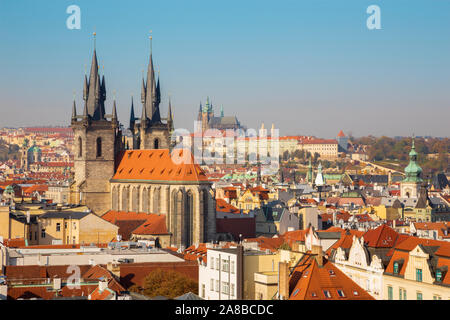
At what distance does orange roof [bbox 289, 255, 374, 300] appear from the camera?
29594mm

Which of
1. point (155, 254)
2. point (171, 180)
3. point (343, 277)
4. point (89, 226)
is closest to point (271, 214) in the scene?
point (171, 180)

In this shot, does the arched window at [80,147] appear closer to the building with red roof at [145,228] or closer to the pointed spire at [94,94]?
the pointed spire at [94,94]

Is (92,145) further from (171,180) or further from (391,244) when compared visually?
(391,244)

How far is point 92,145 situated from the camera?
88.8 meters

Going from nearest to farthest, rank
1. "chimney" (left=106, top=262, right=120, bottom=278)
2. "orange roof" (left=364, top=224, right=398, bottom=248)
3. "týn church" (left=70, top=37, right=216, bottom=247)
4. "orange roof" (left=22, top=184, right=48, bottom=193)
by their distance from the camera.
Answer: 1. "chimney" (left=106, top=262, right=120, bottom=278)
2. "orange roof" (left=364, top=224, right=398, bottom=248)
3. "týn church" (left=70, top=37, right=216, bottom=247)
4. "orange roof" (left=22, top=184, right=48, bottom=193)

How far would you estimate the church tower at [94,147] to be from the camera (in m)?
88.3

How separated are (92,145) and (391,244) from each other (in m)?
50.8

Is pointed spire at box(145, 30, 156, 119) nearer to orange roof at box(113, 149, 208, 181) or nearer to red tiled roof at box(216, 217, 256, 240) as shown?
orange roof at box(113, 149, 208, 181)

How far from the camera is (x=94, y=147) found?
88.9m

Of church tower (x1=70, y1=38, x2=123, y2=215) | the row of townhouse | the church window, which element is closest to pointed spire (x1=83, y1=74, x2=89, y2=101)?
church tower (x1=70, y1=38, x2=123, y2=215)

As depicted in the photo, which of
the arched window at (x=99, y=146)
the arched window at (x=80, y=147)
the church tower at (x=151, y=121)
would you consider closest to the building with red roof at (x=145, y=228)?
the arched window at (x=99, y=146)

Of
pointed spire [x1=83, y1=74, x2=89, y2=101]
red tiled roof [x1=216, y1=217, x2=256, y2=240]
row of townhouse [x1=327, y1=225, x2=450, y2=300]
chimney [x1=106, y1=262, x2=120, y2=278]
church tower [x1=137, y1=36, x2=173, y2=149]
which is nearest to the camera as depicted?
row of townhouse [x1=327, y1=225, x2=450, y2=300]

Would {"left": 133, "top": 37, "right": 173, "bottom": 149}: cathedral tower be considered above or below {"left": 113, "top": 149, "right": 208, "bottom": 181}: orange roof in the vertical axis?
above

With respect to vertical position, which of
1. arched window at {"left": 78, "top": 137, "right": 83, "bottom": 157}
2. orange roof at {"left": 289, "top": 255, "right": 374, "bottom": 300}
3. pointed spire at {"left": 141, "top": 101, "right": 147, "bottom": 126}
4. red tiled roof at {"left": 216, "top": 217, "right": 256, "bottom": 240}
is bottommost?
red tiled roof at {"left": 216, "top": 217, "right": 256, "bottom": 240}
